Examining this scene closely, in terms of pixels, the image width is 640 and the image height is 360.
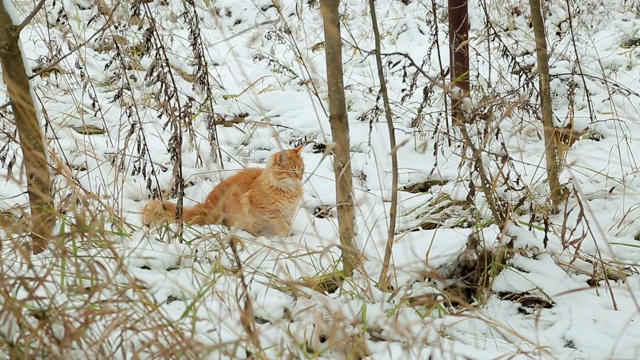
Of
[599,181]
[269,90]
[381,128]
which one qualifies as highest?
[269,90]

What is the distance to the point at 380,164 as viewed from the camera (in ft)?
13.1

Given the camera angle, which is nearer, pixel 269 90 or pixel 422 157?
pixel 422 157

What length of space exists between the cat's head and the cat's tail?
1.57 feet

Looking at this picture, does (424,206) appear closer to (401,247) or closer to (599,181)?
(401,247)

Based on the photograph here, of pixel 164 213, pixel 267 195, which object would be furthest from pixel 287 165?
pixel 164 213

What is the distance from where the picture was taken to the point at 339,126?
2254 mm

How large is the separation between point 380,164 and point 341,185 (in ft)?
5.61

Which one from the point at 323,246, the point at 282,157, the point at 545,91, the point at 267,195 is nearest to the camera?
the point at 323,246

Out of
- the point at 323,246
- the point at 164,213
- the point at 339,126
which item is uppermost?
the point at 339,126

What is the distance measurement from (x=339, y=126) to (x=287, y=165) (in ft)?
4.28

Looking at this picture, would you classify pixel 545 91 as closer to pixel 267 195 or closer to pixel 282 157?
pixel 282 157

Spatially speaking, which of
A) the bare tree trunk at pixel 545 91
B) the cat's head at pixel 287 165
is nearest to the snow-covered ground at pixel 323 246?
the bare tree trunk at pixel 545 91

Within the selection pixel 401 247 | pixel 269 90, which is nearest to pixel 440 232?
pixel 401 247

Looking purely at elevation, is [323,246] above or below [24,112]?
below
